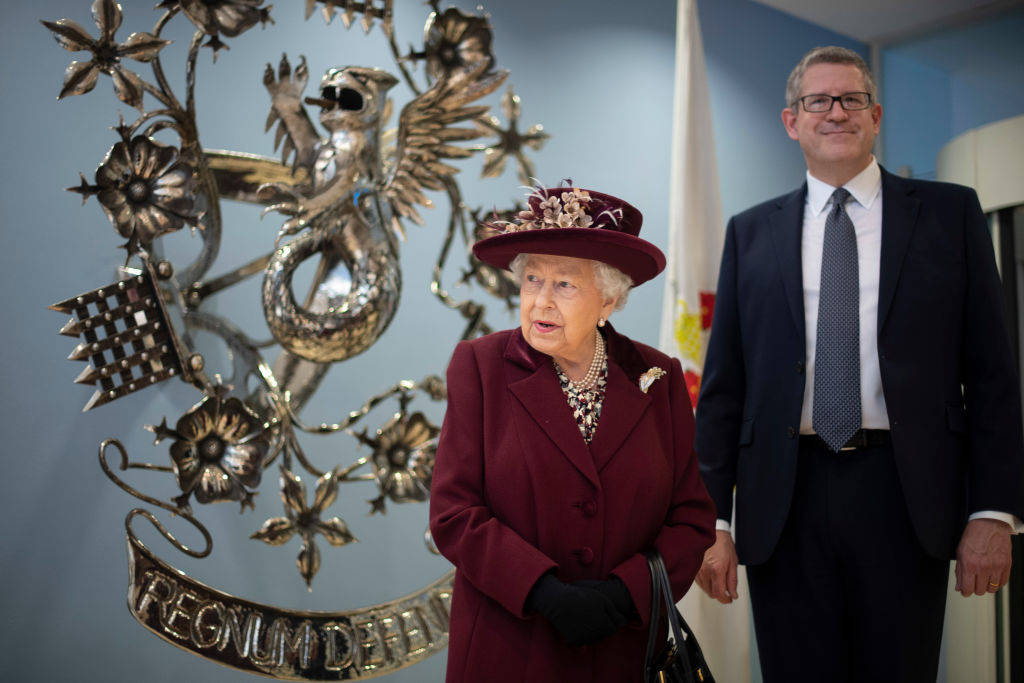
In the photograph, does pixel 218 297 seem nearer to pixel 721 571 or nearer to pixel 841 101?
pixel 721 571

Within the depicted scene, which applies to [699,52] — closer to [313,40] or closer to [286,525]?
[313,40]

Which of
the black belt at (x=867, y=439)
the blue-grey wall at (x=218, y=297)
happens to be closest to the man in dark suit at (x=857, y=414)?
the black belt at (x=867, y=439)

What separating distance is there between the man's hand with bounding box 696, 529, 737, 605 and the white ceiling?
2.70 metres

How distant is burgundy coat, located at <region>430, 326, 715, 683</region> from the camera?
4.37 feet

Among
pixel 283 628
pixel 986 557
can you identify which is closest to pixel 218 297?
pixel 283 628

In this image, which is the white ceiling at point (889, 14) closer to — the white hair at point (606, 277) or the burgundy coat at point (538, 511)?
the white hair at point (606, 277)

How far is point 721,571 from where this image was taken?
1.85 m

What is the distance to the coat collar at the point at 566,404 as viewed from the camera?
4.55 feet

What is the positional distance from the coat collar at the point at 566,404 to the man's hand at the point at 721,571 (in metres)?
0.57

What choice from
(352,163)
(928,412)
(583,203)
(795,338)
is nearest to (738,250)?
(795,338)

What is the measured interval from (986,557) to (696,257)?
1.25 m

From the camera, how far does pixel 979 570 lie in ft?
5.45

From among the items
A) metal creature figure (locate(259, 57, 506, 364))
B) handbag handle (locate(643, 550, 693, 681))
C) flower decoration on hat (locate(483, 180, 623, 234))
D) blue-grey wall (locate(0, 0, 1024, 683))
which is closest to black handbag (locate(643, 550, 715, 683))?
handbag handle (locate(643, 550, 693, 681))

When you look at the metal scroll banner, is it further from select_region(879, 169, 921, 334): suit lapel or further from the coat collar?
select_region(879, 169, 921, 334): suit lapel
